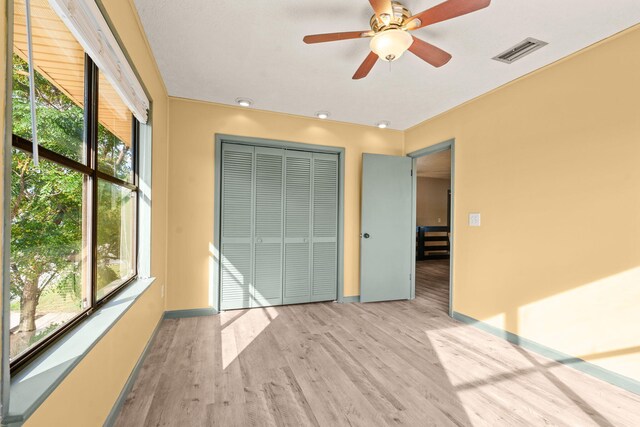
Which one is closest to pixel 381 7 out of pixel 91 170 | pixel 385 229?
pixel 91 170

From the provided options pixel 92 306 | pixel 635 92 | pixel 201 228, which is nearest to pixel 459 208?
pixel 635 92

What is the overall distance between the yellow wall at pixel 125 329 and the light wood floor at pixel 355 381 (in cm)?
24

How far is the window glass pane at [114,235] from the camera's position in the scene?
180cm

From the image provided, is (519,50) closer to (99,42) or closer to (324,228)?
(324,228)

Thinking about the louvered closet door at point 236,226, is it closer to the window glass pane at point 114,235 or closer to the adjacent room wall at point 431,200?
the window glass pane at point 114,235

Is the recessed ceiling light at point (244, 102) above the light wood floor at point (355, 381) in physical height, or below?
above

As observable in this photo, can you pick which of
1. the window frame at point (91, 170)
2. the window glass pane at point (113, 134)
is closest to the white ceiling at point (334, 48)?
the window glass pane at point (113, 134)

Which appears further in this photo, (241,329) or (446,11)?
(241,329)

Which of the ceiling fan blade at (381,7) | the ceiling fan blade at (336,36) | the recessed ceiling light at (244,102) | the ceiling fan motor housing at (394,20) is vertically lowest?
the ceiling fan blade at (336,36)

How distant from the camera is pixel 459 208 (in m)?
3.50

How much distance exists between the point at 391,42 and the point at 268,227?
2.56 metres

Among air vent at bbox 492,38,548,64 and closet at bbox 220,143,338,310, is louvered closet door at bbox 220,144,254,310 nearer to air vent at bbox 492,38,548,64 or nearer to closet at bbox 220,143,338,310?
closet at bbox 220,143,338,310

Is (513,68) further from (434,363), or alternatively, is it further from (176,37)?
(176,37)

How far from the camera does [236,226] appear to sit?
11.8 ft
